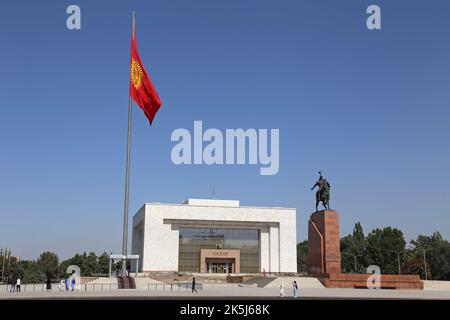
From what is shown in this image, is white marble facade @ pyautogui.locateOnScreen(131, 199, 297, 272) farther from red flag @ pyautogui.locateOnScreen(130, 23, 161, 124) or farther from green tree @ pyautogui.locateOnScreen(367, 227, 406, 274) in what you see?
red flag @ pyautogui.locateOnScreen(130, 23, 161, 124)

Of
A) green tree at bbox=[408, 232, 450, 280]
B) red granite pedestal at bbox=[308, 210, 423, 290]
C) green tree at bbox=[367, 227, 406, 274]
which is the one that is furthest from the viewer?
green tree at bbox=[367, 227, 406, 274]

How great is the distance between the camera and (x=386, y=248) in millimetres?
78938

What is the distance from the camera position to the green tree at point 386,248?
7775 cm

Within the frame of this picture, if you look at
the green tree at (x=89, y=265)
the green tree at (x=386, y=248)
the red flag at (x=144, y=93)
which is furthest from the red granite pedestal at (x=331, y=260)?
the green tree at (x=89, y=265)

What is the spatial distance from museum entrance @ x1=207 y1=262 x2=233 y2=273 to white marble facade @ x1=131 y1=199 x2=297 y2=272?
4.71 meters

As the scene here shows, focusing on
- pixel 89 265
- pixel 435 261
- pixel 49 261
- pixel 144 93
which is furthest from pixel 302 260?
pixel 144 93

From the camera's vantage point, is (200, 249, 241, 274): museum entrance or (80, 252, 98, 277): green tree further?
(80, 252, 98, 277): green tree

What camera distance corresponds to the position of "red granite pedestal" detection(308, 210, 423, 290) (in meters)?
33.0

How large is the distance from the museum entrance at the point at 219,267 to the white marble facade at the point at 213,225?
471 centimetres

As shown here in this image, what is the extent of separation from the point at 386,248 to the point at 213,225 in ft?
101

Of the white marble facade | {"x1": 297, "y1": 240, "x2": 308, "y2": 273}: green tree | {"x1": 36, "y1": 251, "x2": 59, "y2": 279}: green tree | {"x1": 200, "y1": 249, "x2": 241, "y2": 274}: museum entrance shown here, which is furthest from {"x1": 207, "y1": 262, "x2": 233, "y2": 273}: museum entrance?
{"x1": 36, "y1": 251, "x2": 59, "y2": 279}: green tree

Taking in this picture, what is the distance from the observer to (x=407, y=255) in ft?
263
